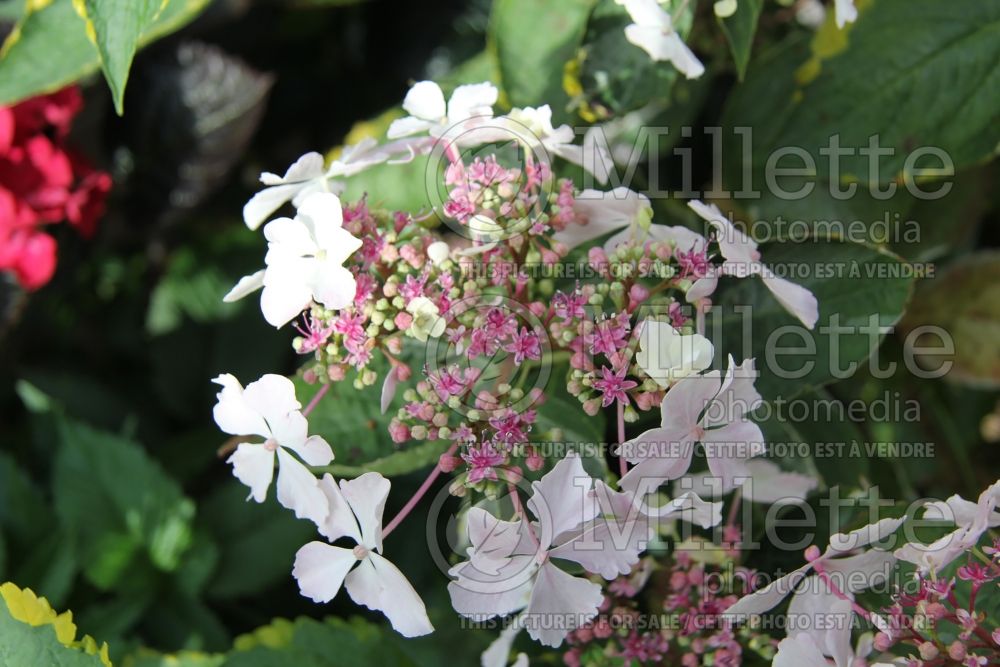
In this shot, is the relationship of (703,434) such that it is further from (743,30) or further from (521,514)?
(743,30)

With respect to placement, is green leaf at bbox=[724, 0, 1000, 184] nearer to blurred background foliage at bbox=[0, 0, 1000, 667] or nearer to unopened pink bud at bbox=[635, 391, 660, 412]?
blurred background foliage at bbox=[0, 0, 1000, 667]

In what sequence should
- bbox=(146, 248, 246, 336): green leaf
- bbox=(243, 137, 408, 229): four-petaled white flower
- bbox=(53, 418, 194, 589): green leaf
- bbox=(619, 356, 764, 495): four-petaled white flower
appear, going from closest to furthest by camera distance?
bbox=(619, 356, 764, 495): four-petaled white flower < bbox=(243, 137, 408, 229): four-petaled white flower < bbox=(53, 418, 194, 589): green leaf < bbox=(146, 248, 246, 336): green leaf

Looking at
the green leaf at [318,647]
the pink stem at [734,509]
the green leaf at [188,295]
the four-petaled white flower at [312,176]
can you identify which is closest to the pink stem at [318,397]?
the four-petaled white flower at [312,176]

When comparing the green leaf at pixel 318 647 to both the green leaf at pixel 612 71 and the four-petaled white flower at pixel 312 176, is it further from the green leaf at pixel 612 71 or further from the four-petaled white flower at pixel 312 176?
the green leaf at pixel 612 71

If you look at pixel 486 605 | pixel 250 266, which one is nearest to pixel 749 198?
pixel 486 605

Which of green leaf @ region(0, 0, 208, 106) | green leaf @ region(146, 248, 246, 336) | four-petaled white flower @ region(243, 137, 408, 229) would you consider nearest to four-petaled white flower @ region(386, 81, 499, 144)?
four-petaled white flower @ region(243, 137, 408, 229)
